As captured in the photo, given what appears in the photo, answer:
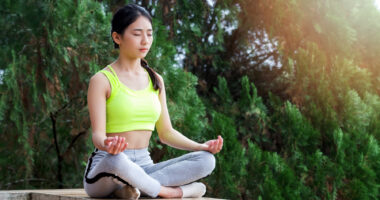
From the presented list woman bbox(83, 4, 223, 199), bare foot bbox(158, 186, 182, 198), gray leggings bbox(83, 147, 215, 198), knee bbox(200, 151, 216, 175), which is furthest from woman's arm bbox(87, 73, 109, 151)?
knee bbox(200, 151, 216, 175)

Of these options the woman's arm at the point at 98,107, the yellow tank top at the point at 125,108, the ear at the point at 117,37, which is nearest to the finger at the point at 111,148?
the woman's arm at the point at 98,107

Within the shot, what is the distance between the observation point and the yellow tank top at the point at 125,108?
8.54 feet

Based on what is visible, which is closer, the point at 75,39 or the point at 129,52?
the point at 129,52

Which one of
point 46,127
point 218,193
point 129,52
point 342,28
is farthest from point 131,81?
point 342,28

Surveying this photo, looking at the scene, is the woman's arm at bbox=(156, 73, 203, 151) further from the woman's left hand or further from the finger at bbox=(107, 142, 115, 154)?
the finger at bbox=(107, 142, 115, 154)

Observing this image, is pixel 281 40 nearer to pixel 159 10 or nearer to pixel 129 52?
pixel 159 10

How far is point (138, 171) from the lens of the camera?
2.42 m

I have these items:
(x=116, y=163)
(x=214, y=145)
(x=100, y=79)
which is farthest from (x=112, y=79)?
(x=214, y=145)

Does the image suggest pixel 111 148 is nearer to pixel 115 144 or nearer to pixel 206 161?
pixel 115 144

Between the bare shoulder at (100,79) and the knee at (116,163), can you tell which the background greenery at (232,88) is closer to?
the bare shoulder at (100,79)

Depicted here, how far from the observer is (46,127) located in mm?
5016

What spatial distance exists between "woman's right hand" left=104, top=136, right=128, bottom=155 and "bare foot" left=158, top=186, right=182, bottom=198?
0.44m

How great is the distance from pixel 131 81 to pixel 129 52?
0.15 m

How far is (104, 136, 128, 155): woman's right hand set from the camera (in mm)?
2201
